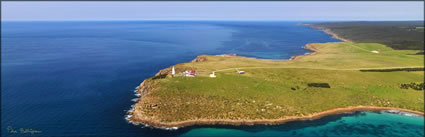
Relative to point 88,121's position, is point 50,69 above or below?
above

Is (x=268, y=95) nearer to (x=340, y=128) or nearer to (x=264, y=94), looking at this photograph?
(x=264, y=94)

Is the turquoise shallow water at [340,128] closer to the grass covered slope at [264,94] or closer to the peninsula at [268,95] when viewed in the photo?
the peninsula at [268,95]

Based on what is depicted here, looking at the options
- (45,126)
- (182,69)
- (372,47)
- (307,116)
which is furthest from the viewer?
(372,47)

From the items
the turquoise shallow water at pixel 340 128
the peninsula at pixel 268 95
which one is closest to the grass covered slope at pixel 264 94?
the peninsula at pixel 268 95

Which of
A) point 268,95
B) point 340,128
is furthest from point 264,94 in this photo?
point 340,128

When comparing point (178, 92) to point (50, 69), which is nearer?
point (178, 92)

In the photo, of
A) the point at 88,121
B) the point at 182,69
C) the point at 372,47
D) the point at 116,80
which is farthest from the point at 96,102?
the point at 372,47

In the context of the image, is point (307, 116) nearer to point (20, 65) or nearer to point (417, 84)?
point (417, 84)
